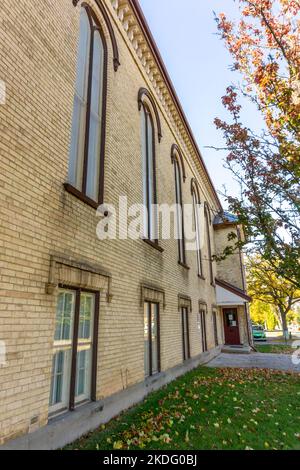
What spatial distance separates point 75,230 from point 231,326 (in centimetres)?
1916

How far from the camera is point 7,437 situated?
341 centimetres

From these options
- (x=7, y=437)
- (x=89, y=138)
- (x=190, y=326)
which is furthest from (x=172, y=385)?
(x=89, y=138)

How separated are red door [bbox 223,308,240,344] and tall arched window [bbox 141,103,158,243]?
1451 centimetres

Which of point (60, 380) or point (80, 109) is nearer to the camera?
point (60, 380)

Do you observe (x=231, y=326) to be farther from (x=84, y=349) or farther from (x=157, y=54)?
(x=84, y=349)

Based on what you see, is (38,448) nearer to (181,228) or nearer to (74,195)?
(74,195)

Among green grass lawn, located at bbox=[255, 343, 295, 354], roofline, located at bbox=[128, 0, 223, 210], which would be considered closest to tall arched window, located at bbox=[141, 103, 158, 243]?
roofline, located at bbox=[128, 0, 223, 210]

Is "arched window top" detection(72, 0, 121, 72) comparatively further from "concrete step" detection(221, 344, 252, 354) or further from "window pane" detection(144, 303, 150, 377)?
"concrete step" detection(221, 344, 252, 354)

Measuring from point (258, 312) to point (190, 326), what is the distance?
40872mm

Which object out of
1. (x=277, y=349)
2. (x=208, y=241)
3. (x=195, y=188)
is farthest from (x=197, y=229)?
(x=277, y=349)

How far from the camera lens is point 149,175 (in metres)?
10.2

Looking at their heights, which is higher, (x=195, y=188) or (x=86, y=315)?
(x=195, y=188)

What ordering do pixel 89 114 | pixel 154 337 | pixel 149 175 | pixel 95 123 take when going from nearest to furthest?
pixel 89 114
pixel 95 123
pixel 154 337
pixel 149 175

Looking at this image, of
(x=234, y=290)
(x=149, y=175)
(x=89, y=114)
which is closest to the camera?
(x=89, y=114)
